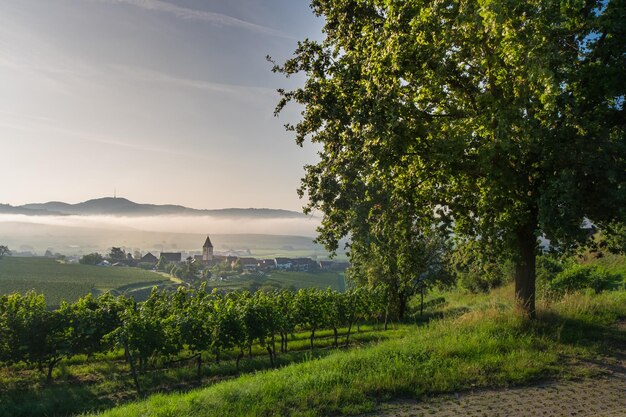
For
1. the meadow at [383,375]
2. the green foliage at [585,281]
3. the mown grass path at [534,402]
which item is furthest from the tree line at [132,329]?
the green foliage at [585,281]

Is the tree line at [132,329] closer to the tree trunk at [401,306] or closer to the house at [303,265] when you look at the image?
the tree trunk at [401,306]

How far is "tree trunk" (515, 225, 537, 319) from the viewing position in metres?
13.7

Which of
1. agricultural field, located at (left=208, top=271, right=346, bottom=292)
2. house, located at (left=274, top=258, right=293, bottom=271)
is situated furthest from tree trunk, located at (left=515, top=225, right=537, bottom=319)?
house, located at (left=274, top=258, right=293, bottom=271)

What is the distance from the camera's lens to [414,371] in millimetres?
9648

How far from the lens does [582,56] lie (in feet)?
39.1

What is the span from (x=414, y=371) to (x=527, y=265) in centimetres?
685

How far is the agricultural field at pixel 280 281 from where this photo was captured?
361 feet

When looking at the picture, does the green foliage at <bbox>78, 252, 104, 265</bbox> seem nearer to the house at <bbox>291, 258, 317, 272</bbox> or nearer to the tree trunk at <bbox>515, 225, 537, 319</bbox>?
the house at <bbox>291, 258, 317, 272</bbox>

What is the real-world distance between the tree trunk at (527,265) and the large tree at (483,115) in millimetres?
39

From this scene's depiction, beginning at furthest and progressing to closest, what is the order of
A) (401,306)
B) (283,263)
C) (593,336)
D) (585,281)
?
1. (283,263)
2. (401,306)
3. (585,281)
4. (593,336)

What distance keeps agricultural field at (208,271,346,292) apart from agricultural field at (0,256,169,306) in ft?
58.7

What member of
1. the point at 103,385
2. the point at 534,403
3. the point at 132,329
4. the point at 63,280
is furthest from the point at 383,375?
the point at 63,280

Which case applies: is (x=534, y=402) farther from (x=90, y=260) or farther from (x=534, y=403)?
(x=90, y=260)

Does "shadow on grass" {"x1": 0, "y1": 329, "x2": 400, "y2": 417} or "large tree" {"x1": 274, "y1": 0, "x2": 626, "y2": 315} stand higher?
"large tree" {"x1": 274, "y1": 0, "x2": 626, "y2": 315}
